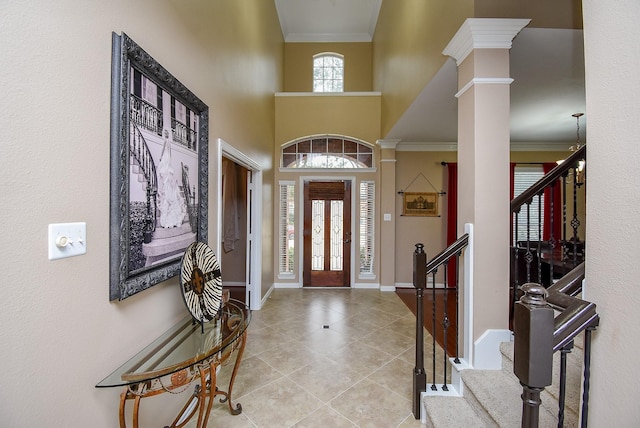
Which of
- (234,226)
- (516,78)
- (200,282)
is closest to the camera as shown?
(200,282)

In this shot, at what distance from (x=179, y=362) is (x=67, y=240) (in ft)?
2.30

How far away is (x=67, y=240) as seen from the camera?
0.96m

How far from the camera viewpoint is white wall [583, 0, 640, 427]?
0.74 meters

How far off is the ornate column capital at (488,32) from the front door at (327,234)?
346cm

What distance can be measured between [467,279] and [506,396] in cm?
66

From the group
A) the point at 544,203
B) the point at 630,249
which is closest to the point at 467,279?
the point at 630,249

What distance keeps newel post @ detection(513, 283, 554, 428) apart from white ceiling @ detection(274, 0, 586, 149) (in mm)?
2053

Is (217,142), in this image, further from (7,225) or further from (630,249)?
(630,249)

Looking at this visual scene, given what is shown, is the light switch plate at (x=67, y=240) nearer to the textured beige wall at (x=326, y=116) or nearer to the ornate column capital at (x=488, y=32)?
the ornate column capital at (x=488, y=32)

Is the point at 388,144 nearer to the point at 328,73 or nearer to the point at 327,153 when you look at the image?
the point at 327,153

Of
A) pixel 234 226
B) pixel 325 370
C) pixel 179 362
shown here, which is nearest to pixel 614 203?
pixel 179 362

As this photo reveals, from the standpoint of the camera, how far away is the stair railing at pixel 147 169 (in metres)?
1.28

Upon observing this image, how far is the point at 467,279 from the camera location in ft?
6.17

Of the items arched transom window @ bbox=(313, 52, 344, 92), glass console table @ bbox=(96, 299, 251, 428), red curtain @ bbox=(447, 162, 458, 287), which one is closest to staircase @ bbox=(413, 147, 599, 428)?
glass console table @ bbox=(96, 299, 251, 428)
